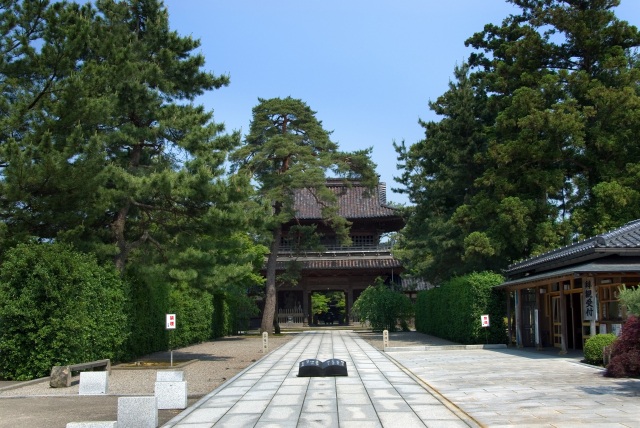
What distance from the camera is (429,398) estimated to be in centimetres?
1072

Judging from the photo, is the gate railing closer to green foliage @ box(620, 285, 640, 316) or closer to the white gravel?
the white gravel

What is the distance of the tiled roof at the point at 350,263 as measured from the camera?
1741 inches

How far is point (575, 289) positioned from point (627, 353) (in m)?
6.13

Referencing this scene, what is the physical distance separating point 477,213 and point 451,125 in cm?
488

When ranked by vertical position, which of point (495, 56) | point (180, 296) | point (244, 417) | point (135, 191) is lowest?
point (244, 417)

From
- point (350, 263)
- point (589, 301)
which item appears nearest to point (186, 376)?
point (589, 301)

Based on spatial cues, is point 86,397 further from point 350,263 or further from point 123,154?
point 350,263

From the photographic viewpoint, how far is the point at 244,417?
361 inches

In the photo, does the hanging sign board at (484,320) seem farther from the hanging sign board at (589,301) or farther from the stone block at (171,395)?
the stone block at (171,395)

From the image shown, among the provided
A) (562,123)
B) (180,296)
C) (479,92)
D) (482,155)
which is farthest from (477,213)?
(180,296)

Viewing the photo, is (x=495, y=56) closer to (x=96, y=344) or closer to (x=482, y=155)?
(x=482, y=155)

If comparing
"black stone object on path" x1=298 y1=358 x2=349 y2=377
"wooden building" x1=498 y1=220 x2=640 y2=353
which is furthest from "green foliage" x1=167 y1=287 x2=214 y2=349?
"wooden building" x1=498 y1=220 x2=640 y2=353

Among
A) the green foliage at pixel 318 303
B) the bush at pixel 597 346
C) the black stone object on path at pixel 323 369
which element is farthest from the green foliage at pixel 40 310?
the green foliage at pixel 318 303

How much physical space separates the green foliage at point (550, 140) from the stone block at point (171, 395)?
51.6 feet
